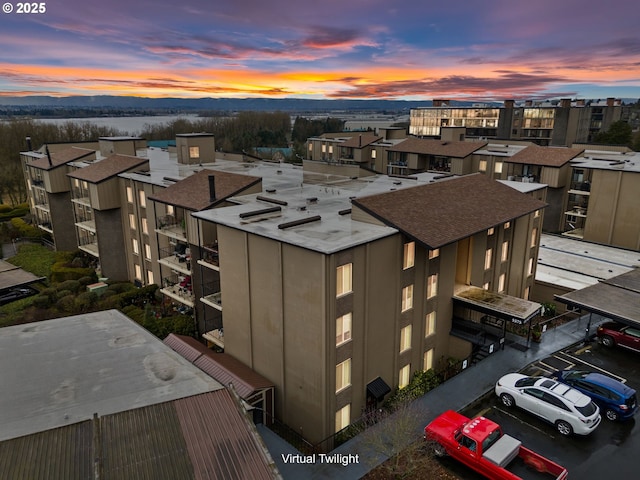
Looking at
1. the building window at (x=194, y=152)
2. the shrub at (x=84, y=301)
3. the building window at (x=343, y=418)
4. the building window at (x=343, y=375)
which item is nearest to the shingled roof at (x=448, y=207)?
the building window at (x=343, y=375)

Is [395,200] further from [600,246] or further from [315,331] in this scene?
[600,246]

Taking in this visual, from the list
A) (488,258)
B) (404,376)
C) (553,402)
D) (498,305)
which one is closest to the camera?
(553,402)

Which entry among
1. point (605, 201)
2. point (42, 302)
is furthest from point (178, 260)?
point (605, 201)

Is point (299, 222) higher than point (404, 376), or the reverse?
point (299, 222)

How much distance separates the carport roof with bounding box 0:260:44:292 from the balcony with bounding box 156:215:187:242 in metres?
17.6

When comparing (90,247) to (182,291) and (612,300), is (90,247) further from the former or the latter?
(612,300)

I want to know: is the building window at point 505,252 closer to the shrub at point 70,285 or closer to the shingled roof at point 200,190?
the shingled roof at point 200,190

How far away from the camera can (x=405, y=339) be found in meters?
29.3

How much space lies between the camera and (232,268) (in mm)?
28281

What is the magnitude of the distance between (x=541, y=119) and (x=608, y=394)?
120 m

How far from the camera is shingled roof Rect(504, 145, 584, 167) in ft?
203

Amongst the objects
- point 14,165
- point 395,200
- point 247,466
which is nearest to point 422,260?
point 395,200

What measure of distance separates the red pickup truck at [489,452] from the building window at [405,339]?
6.73 m

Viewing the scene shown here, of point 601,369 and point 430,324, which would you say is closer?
point 601,369
